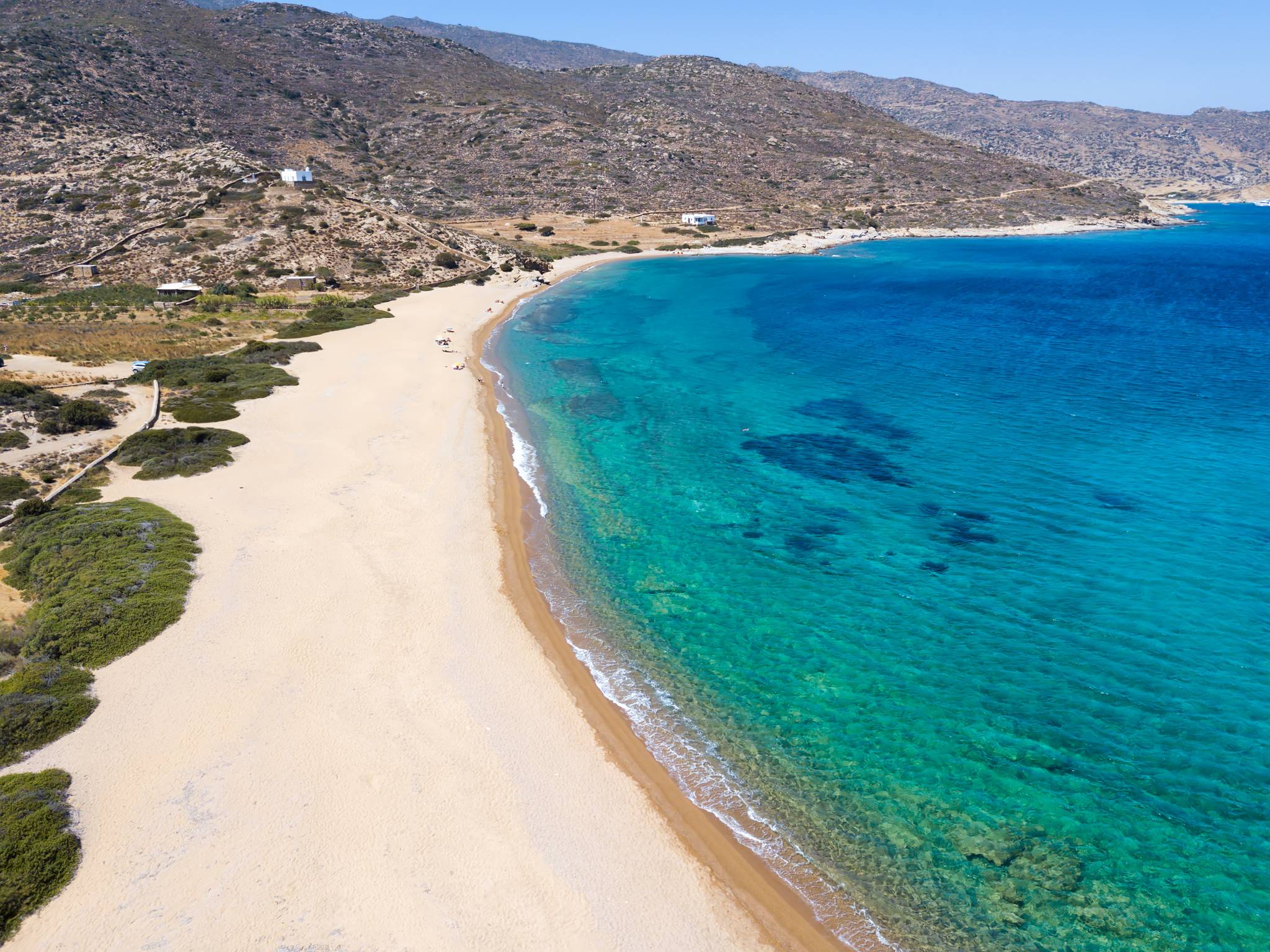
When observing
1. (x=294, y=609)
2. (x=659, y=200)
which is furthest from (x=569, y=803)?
(x=659, y=200)

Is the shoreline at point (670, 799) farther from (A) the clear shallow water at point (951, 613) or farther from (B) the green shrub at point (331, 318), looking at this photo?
(B) the green shrub at point (331, 318)

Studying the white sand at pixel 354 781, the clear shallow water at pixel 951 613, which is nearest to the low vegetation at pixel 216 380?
the white sand at pixel 354 781

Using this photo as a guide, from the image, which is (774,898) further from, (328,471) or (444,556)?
(328,471)

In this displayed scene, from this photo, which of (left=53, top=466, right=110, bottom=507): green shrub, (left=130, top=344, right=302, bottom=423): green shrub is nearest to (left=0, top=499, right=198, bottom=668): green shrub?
(left=53, top=466, right=110, bottom=507): green shrub

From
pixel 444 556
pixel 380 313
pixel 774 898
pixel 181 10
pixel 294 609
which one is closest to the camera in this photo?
pixel 774 898

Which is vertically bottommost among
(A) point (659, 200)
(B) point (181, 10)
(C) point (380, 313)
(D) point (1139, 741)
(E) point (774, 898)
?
(E) point (774, 898)

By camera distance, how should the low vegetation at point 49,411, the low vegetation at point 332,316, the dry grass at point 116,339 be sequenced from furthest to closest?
the low vegetation at point 332,316 < the dry grass at point 116,339 < the low vegetation at point 49,411
